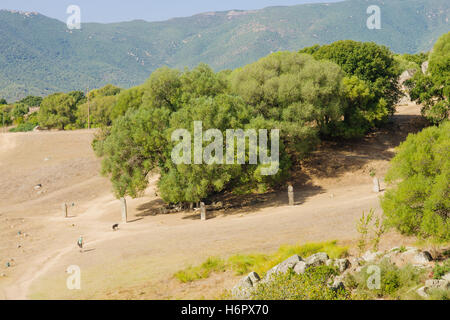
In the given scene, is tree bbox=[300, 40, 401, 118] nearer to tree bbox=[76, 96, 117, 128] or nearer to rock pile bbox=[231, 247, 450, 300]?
rock pile bbox=[231, 247, 450, 300]

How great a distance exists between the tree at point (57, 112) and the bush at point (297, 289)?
99255 mm

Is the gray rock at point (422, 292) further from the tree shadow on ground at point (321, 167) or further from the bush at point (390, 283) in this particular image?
the tree shadow on ground at point (321, 167)

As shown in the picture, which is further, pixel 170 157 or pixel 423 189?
pixel 170 157

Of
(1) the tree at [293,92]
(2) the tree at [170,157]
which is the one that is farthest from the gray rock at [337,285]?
(1) the tree at [293,92]

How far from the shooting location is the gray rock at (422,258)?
16.0 metres

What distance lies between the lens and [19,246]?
28234mm

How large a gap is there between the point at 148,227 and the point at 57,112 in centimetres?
8709

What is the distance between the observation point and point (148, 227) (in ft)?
101

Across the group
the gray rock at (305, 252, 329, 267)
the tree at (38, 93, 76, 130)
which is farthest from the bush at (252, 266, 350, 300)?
the tree at (38, 93, 76, 130)

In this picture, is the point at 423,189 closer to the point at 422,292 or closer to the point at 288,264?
the point at 422,292

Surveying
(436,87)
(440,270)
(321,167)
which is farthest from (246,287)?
(436,87)

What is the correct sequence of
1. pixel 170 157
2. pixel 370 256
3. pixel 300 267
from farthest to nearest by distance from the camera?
pixel 170 157 → pixel 370 256 → pixel 300 267

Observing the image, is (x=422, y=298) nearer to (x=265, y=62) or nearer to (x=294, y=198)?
(x=294, y=198)
